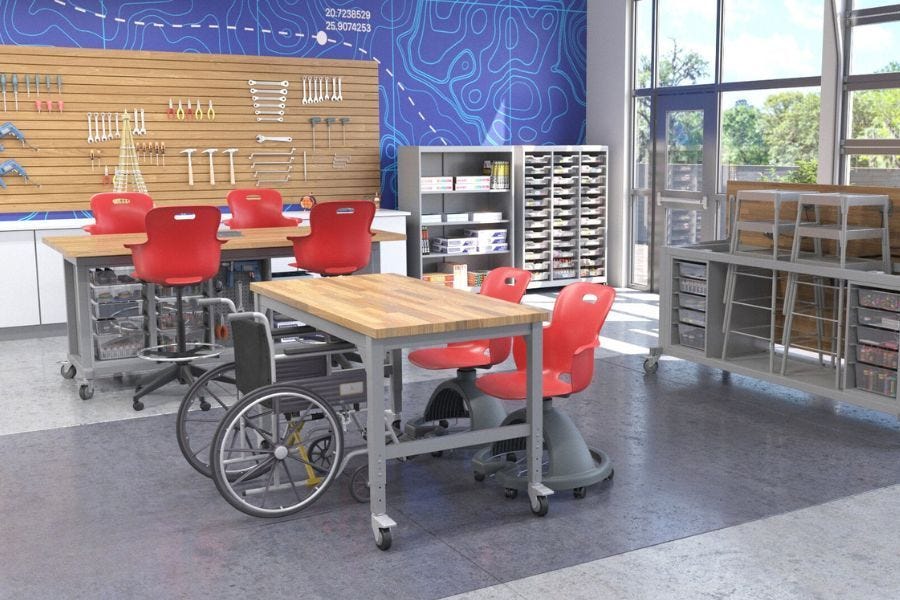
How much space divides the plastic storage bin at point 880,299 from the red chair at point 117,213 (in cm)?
469

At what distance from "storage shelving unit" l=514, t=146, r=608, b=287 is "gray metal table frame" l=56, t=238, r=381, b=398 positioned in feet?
13.1

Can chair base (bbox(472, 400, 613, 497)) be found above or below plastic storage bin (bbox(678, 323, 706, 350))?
below

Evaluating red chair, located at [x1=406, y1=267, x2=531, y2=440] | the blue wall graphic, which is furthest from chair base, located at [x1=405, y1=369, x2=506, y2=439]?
the blue wall graphic

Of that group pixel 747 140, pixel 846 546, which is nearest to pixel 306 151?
pixel 747 140

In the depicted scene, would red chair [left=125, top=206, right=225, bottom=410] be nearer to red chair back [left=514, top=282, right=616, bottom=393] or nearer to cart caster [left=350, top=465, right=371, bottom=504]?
cart caster [left=350, top=465, right=371, bottom=504]

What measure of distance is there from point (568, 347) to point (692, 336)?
2.11 metres

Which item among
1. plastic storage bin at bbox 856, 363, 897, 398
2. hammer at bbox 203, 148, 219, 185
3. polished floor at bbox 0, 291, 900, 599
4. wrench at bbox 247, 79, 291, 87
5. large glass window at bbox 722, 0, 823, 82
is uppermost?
large glass window at bbox 722, 0, 823, 82

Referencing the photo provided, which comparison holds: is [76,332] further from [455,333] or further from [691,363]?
[691,363]

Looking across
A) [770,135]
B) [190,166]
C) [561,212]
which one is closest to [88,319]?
[190,166]

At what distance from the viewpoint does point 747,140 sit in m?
9.01

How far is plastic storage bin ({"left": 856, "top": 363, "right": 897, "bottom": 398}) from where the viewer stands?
5113 millimetres

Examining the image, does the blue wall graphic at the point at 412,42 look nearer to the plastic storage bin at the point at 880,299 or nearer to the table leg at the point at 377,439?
the plastic storage bin at the point at 880,299

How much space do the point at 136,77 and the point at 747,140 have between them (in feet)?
17.8

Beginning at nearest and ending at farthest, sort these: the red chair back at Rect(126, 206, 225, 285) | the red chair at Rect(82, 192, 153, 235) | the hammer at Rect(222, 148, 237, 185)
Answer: the red chair back at Rect(126, 206, 225, 285) < the red chair at Rect(82, 192, 153, 235) < the hammer at Rect(222, 148, 237, 185)
